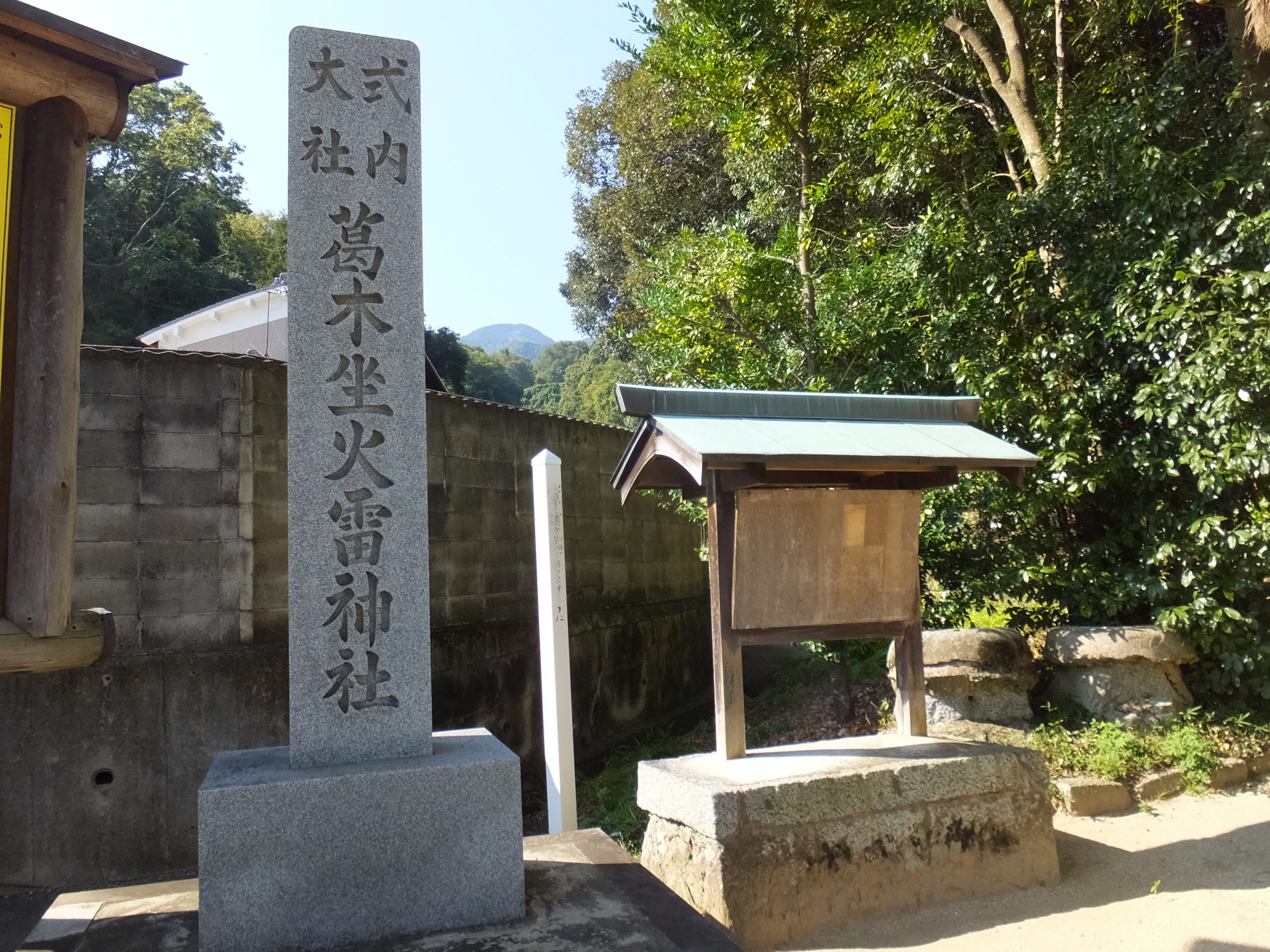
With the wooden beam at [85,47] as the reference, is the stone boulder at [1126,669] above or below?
below

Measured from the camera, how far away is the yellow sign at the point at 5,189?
11.2 ft

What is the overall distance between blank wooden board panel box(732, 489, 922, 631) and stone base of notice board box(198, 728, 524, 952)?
2.20 m

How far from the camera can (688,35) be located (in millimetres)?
9344

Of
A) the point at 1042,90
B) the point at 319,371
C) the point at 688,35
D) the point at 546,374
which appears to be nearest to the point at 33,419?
the point at 319,371

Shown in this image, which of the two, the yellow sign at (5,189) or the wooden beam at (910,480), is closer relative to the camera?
the yellow sign at (5,189)

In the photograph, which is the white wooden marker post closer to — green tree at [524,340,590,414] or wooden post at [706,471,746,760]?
wooden post at [706,471,746,760]

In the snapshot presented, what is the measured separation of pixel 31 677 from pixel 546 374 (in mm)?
74633

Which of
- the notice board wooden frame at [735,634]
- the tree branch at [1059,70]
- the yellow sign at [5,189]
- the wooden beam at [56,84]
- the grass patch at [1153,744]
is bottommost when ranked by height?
the grass patch at [1153,744]

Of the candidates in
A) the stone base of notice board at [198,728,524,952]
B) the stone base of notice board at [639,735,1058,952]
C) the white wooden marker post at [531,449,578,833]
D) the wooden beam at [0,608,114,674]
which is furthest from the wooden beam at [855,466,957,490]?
the wooden beam at [0,608,114,674]

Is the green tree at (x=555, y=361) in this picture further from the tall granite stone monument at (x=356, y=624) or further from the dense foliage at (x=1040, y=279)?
the tall granite stone monument at (x=356, y=624)

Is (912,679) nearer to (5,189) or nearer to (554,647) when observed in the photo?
(554,647)

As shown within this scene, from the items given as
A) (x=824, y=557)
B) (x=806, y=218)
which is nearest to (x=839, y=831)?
(x=824, y=557)

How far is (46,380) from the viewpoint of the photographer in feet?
11.3

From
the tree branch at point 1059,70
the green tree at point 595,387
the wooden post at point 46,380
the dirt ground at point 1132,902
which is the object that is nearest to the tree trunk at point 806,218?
the tree branch at point 1059,70
